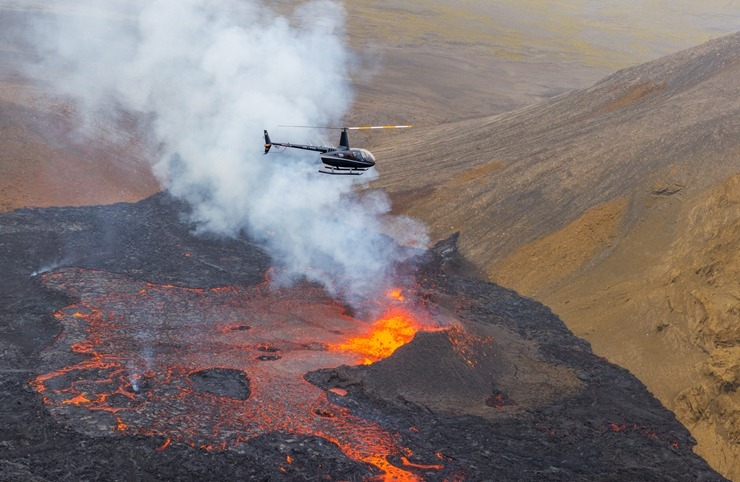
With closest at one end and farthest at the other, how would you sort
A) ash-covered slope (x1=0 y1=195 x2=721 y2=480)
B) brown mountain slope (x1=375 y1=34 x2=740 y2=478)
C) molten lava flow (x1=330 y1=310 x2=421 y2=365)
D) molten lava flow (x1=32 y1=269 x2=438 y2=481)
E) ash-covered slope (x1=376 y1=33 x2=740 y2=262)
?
ash-covered slope (x1=0 y1=195 x2=721 y2=480) → molten lava flow (x1=32 y1=269 x2=438 y2=481) → molten lava flow (x1=330 y1=310 x2=421 y2=365) → brown mountain slope (x1=375 y1=34 x2=740 y2=478) → ash-covered slope (x1=376 y1=33 x2=740 y2=262)

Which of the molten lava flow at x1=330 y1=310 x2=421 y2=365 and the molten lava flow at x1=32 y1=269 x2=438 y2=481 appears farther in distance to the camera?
the molten lava flow at x1=330 y1=310 x2=421 y2=365

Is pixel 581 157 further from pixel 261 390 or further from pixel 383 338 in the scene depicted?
pixel 261 390

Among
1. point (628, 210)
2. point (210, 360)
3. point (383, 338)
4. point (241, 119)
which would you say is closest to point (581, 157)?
point (628, 210)

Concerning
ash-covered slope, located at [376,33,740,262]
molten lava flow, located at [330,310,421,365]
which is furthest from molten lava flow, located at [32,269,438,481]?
ash-covered slope, located at [376,33,740,262]

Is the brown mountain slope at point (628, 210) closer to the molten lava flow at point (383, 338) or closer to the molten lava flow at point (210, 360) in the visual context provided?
the molten lava flow at point (383, 338)

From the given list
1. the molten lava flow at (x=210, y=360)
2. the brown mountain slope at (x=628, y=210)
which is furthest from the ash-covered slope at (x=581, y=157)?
the molten lava flow at (x=210, y=360)

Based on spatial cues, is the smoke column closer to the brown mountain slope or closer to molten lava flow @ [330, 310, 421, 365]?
molten lava flow @ [330, 310, 421, 365]
